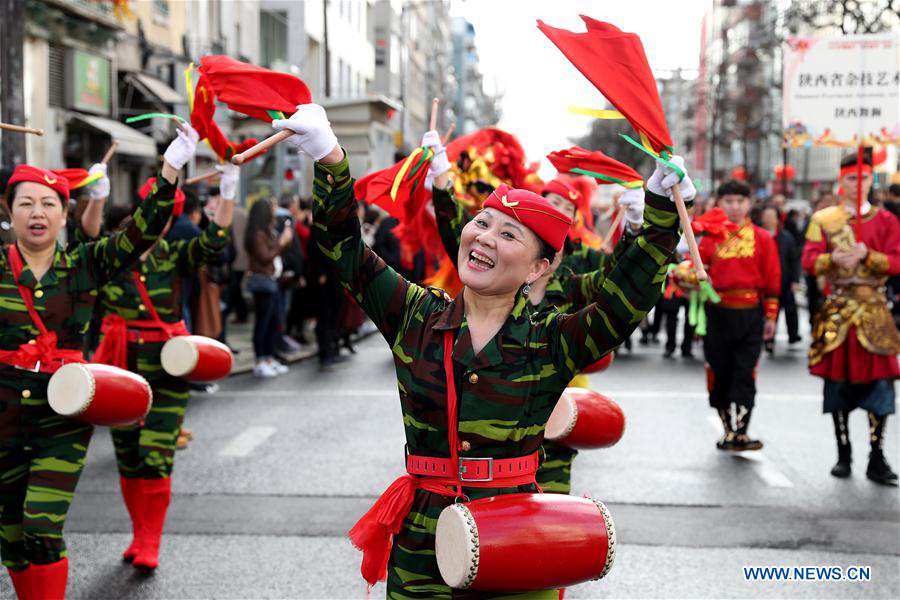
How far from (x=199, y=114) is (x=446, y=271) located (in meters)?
2.91

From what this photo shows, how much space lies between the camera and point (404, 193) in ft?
14.4

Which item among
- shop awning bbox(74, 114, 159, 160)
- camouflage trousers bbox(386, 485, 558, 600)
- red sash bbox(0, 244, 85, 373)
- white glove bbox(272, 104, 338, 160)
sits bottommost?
camouflage trousers bbox(386, 485, 558, 600)

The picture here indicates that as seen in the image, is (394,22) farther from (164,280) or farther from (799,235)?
(164,280)

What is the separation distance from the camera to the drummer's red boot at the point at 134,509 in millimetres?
5020

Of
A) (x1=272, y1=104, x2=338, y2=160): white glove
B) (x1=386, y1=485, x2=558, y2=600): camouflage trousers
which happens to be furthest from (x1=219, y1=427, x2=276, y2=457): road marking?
(x1=272, y1=104, x2=338, y2=160): white glove

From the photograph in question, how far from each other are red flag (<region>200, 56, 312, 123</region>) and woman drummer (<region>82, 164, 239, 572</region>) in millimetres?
1869

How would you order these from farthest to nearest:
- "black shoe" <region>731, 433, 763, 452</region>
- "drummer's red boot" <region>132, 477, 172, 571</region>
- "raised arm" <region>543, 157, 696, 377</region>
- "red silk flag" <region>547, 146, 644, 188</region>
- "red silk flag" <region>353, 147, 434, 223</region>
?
"black shoe" <region>731, 433, 763, 452</region> → "drummer's red boot" <region>132, 477, 172, 571</region> → "red silk flag" <region>353, 147, 434, 223</region> → "red silk flag" <region>547, 146, 644, 188</region> → "raised arm" <region>543, 157, 696, 377</region>

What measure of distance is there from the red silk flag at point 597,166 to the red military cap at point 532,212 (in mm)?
347

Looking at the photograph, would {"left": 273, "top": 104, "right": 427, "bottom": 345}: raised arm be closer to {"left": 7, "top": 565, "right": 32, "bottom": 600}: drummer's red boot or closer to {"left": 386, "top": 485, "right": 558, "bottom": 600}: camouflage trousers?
{"left": 386, "top": 485, "right": 558, "bottom": 600}: camouflage trousers

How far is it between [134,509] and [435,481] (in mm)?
2771

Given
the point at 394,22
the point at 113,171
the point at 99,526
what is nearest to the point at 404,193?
the point at 99,526

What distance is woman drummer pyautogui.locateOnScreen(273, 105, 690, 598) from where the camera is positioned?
275 cm

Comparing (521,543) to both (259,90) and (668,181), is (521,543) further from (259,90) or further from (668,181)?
(259,90)

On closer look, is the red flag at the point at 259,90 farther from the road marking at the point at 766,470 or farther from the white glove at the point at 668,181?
the road marking at the point at 766,470
